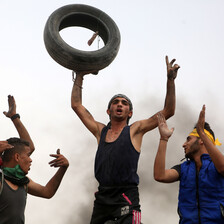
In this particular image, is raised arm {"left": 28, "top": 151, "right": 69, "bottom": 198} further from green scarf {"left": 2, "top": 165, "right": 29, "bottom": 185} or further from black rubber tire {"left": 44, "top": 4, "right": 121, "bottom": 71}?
black rubber tire {"left": 44, "top": 4, "right": 121, "bottom": 71}

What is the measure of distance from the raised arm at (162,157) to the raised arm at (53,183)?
4.25ft

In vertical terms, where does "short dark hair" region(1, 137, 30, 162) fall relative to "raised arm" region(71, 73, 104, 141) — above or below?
below

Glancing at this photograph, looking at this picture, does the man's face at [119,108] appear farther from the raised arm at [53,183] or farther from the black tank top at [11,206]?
the black tank top at [11,206]

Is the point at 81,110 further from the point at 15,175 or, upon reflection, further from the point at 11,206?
the point at 11,206

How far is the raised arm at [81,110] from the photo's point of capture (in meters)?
6.12

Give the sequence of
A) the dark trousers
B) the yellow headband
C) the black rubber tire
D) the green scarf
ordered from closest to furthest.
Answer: the green scarf < the dark trousers < the yellow headband < the black rubber tire

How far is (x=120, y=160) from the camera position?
5367 millimetres

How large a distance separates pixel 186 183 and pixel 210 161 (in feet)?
1.47

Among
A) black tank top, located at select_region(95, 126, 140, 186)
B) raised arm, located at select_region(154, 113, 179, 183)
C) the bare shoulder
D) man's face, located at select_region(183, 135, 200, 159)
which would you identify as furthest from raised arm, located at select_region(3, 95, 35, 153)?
man's face, located at select_region(183, 135, 200, 159)

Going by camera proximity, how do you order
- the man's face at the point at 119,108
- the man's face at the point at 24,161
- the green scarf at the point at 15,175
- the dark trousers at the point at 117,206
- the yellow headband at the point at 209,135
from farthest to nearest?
1. the man's face at the point at 119,108
2. the yellow headband at the point at 209,135
3. the dark trousers at the point at 117,206
4. the man's face at the point at 24,161
5. the green scarf at the point at 15,175

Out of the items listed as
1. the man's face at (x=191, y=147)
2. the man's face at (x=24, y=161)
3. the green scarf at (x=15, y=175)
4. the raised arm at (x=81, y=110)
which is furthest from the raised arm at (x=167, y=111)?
the green scarf at (x=15, y=175)

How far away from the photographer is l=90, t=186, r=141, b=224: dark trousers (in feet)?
16.7

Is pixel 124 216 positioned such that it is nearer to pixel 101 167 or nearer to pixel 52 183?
pixel 101 167

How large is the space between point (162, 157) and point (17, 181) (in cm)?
190
